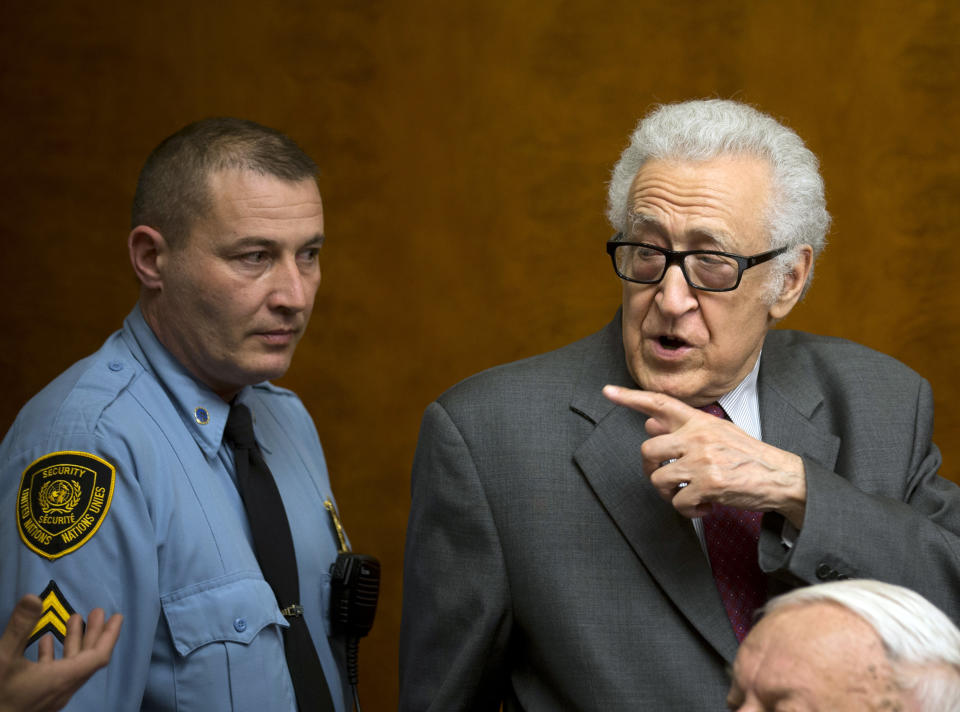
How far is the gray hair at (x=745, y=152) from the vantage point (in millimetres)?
1746

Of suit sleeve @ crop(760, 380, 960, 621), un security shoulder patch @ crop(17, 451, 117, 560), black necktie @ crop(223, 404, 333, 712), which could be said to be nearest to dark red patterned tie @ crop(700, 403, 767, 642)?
suit sleeve @ crop(760, 380, 960, 621)

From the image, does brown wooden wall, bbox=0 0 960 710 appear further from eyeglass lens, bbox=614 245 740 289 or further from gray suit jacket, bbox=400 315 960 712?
eyeglass lens, bbox=614 245 740 289

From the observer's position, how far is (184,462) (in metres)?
1.70

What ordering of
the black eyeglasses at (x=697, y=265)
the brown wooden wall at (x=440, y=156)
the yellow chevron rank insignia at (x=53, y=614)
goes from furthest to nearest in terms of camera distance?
1. the brown wooden wall at (x=440, y=156)
2. the black eyeglasses at (x=697, y=265)
3. the yellow chevron rank insignia at (x=53, y=614)

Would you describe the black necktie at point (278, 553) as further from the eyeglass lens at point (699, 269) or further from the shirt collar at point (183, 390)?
the eyeglass lens at point (699, 269)

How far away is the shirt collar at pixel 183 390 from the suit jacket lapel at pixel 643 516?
21.8 inches

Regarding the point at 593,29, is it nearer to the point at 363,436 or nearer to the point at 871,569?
the point at 363,436

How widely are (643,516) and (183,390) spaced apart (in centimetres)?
72

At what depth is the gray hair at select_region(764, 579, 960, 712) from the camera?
1.21 meters

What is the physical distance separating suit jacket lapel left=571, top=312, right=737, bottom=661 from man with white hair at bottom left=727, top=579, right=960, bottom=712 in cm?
35

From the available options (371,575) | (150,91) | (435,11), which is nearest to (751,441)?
(371,575)

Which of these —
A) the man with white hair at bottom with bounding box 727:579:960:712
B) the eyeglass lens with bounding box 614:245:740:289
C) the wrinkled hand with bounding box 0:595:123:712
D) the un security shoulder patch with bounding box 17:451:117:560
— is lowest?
the man with white hair at bottom with bounding box 727:579:960:712

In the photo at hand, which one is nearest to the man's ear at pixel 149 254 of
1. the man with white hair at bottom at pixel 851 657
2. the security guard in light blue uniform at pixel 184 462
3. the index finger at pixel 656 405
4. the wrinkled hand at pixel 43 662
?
the security guard in light blue uniform at pixel 184 462

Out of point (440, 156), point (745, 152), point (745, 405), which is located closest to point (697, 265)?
point (745, 152)
